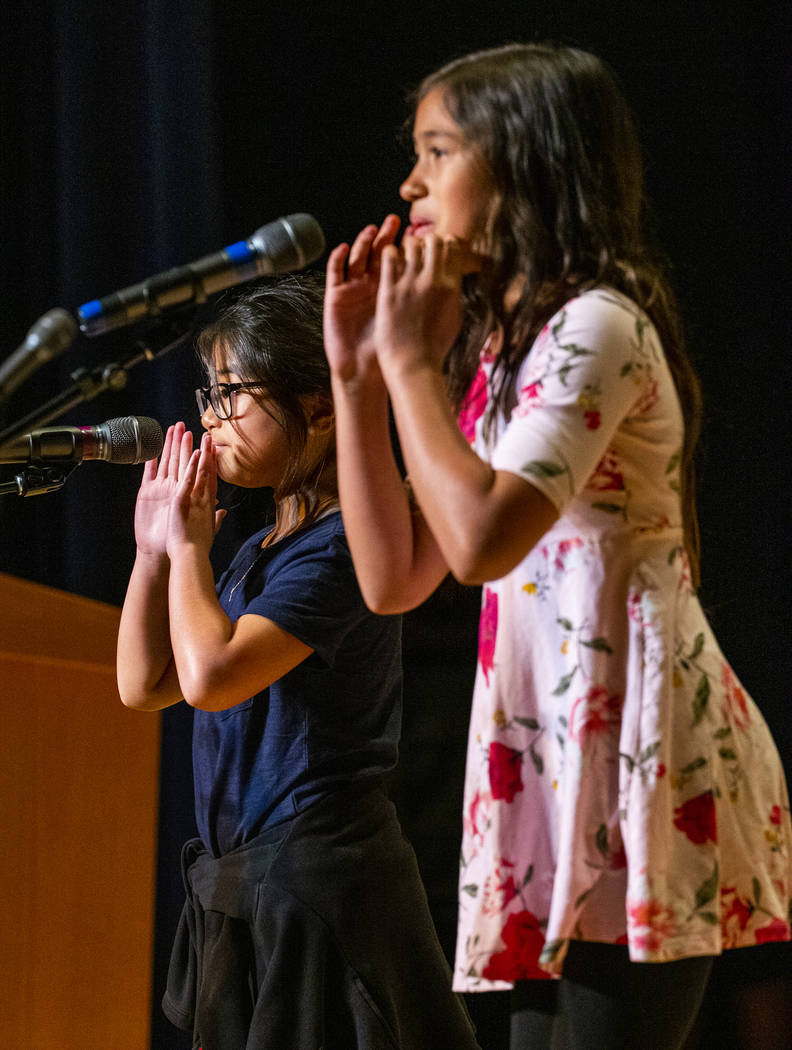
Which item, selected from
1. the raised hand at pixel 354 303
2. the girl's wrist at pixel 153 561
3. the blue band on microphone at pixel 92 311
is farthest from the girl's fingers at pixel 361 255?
the girl's wrist at pixel 153 561

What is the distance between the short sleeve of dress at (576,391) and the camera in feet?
2.57

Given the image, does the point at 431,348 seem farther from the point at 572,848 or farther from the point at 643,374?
the point at 572,848

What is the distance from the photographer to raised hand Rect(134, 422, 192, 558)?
1403mm

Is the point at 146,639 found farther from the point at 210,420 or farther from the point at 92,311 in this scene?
the point at 92,311

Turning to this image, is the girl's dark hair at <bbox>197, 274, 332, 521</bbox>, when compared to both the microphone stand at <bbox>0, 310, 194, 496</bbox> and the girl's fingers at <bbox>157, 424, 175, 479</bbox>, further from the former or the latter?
the microphone stand at <bbox>0, 310, 194, 496</bbox>

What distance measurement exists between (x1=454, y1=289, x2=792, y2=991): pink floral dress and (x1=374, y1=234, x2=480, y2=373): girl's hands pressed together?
79 millimetres

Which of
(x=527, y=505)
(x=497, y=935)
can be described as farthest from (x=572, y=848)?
(x=527, y=505)

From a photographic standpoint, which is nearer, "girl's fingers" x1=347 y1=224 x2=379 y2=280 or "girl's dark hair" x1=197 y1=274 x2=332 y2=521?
"girl's fingers" x1=347 y1=224 x2=379 y2=280

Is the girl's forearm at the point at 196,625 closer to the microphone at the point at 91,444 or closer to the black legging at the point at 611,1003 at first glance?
the microphone at the point at 91,444

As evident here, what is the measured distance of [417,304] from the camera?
846 mm

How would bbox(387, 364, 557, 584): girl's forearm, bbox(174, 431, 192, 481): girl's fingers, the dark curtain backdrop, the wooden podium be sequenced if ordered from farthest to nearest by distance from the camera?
the dark curtain backdrop → bbox(174, 431, 192, 481): girl's fingers → the wooden podium → bbox(387, 364, 557, 584): girl's forearm

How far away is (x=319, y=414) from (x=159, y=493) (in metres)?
0.23

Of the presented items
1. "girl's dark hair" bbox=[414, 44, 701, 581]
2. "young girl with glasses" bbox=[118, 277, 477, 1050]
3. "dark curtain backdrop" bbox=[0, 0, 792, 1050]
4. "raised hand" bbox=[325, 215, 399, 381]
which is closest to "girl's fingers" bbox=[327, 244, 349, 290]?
"raised hand" bbox=[325, 215, 399, 381]

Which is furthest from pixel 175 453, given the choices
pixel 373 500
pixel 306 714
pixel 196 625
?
pixel 373 500
